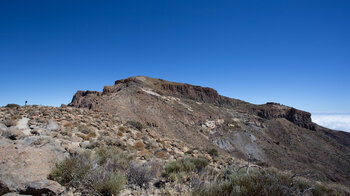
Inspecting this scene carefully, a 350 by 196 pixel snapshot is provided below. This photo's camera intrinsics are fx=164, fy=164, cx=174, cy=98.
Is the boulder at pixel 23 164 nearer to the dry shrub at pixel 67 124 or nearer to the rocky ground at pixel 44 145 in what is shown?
the rocky ground at pixel 44 145

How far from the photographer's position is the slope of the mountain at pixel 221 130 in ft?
72.5

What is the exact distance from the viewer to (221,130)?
3506 centimetres

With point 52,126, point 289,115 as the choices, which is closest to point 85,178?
point 52,126

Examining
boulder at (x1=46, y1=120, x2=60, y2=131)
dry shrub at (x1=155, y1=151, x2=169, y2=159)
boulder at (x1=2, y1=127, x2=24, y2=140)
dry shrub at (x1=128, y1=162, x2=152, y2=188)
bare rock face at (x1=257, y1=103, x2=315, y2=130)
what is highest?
bare rock face at (x1=257, y1=103, x2=315, y2=130)

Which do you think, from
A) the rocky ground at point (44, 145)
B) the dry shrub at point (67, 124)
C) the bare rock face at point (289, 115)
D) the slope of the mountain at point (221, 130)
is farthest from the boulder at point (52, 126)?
the bare rock face at point (289, 115)

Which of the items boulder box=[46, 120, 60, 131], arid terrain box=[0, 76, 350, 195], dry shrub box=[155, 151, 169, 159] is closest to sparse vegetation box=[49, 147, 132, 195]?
arid terrain box=[0, 76, 350, 195]

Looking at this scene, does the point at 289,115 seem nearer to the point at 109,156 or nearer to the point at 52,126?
the point at 109,156

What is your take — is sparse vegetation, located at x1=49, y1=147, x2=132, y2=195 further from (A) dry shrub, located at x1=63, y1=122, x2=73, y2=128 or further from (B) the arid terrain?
(A) dry shrub, located at x1=63, y1=122, x2=73, y2=128

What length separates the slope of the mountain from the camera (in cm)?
2211

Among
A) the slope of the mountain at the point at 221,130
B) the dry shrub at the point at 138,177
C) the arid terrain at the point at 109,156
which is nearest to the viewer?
the arid terrain at the point at 109,156

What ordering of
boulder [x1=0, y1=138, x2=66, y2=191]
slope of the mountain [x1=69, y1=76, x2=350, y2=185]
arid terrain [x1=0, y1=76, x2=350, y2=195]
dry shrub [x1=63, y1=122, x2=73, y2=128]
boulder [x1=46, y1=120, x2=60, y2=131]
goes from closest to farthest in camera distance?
boulder [x1=0, y1=138, x2=66, y2=191]
arid terrain [x1=0, y1=76, x2=350, y2=195]
boulder [x1=46, y1=120, x2=60, y2=131]
dry shrub [x1=63, y1=122, x2=73, y2=128]
slope of the mountain [x1=69, y1=76, x2=350, y2=185]

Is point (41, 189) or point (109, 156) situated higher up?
point (109, 156)

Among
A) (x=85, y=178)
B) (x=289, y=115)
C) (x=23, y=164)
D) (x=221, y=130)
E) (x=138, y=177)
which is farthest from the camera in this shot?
(x=289, y=115)

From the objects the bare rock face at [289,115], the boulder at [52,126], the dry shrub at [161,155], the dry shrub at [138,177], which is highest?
the bare rock face at [289,115]
